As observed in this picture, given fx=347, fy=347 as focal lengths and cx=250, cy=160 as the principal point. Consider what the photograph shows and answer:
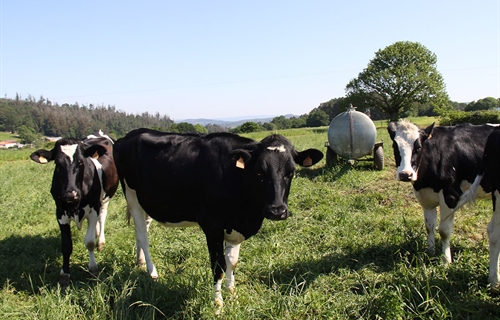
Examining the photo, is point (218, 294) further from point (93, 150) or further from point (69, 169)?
point (93, 150)

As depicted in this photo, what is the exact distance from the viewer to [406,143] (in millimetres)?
4891

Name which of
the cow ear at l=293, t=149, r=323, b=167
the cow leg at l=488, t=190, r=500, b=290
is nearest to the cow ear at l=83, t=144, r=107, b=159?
the cow ear at l=293, t=149, r=323, b=167

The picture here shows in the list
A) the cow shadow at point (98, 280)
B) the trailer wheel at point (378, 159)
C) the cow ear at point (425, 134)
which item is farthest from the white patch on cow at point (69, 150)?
the trailer wheel at point (378, 159)

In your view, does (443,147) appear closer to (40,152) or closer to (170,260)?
(170,260)

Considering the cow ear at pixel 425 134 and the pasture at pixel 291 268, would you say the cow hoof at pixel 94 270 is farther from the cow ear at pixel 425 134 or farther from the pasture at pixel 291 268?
the cow ear at pixel 425 134

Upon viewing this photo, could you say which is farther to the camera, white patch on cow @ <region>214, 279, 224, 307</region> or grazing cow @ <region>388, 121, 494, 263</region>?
grazing cow @ <region>388, 121, 494, 263</region>

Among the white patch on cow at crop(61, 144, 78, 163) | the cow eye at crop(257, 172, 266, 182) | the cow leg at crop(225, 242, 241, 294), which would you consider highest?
the white patch on cow at crop(61, 144, 78, 163)

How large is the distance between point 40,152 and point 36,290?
6.05 feet

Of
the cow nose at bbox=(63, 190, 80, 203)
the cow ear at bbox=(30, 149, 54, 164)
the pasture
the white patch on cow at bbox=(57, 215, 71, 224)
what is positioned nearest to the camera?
the pasture

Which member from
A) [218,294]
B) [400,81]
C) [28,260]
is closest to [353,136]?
[218,294]

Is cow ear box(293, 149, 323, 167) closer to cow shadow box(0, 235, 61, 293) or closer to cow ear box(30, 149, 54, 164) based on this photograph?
cow shadow box(0, 235, 61, 293)

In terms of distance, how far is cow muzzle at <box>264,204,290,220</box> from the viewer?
3320 mm

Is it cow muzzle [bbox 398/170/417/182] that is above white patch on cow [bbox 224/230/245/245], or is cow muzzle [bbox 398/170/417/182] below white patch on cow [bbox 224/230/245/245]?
above

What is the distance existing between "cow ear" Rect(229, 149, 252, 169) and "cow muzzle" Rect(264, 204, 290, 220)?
59 centimetres
